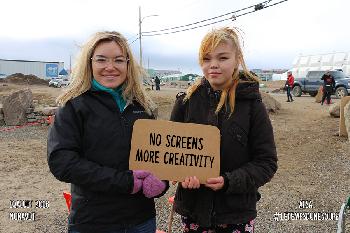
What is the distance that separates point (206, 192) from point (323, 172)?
581cm

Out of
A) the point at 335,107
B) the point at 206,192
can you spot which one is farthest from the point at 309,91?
the point at 206,192

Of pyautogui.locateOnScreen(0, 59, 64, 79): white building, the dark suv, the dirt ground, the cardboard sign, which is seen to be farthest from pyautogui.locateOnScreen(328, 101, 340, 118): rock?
pyautogui.locateOnScreen(0, 59, 64, 79): white building

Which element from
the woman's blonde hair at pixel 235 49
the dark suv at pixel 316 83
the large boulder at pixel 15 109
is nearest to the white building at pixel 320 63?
the dark suv at pixel 316 83

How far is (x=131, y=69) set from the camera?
243 centimetres

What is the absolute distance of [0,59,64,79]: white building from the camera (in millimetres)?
64125

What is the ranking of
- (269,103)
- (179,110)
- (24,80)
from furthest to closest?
1. (24,80)
2. (269,103)
3. (179,110)

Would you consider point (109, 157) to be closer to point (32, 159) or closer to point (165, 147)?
point (165, 147)

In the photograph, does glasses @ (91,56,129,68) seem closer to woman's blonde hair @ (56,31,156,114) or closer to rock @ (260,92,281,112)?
woman's blonde hair @ (56,31,156,114)

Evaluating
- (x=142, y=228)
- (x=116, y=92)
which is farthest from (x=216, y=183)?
(x=116, y=92)

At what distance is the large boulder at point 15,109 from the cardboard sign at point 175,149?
13.6m

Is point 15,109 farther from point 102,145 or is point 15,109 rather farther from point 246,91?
point 246,91

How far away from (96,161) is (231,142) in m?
0.76

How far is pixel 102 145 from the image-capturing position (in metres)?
2.21

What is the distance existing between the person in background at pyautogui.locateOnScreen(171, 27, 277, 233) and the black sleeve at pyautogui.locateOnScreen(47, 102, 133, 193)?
0.41 metres
